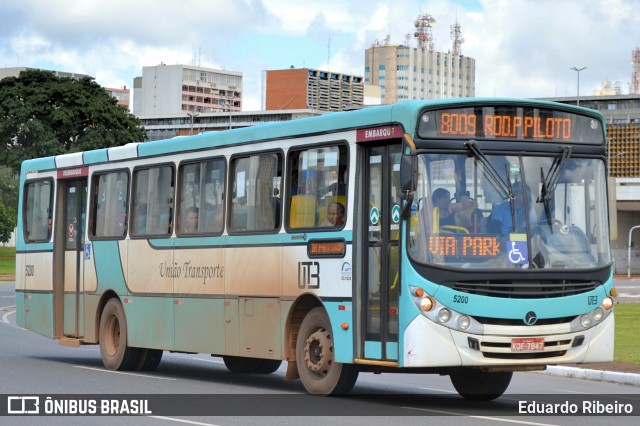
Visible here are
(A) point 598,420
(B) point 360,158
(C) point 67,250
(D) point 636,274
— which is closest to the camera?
(A) point 598,420

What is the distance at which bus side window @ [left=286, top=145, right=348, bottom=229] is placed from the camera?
1589 cm

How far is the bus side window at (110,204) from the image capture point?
69.7ft

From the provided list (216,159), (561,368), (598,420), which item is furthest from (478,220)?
(561,368)

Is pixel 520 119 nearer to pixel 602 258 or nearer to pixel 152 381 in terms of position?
pixel 602 258

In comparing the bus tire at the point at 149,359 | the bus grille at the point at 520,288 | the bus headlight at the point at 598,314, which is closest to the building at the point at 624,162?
the bus tire at the point at 149,359

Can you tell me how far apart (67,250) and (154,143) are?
3266 millimetres

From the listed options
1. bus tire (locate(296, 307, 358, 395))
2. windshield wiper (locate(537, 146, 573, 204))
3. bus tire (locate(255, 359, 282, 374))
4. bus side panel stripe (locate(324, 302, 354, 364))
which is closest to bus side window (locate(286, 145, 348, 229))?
bus side panel stripe (locate(324, 302, 354, 364))

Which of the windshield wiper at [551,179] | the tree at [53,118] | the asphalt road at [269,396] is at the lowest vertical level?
the asphalt road at [269,396]

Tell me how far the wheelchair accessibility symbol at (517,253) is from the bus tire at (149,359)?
7.94 m

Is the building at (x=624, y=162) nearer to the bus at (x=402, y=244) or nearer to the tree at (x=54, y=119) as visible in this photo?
the tree at (x=54, y=119)

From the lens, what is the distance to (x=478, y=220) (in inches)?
572

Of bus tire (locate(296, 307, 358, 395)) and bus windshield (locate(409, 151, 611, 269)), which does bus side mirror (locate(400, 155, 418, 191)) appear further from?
bus tire (locate(296, 307, 358, 395))

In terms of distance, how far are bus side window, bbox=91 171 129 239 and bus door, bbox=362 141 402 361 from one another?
21.7 feet

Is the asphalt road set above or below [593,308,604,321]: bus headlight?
below
